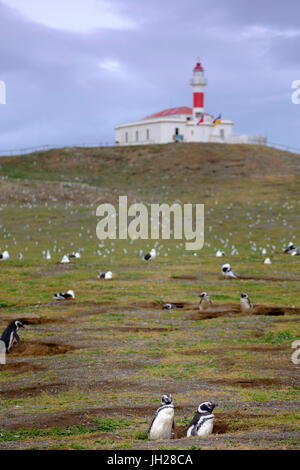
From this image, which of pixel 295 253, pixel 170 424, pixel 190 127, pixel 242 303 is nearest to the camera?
pixel 170 424

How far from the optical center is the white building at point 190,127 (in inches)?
4026

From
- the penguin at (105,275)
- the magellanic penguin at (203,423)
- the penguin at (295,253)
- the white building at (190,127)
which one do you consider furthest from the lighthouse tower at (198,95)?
the magellanic penguin at (203,423)

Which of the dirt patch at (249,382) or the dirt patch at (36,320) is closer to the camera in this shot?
the dirt patch at (249,382)

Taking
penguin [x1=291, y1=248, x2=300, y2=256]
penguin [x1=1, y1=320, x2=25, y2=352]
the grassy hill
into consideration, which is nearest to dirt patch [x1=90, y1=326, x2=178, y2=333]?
the grassy hill

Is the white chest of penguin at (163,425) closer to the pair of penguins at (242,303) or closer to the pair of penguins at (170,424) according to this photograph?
the pair of penguins at (170,424)

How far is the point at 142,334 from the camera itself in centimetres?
2175

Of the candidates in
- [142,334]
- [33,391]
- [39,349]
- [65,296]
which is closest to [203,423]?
[33,391]

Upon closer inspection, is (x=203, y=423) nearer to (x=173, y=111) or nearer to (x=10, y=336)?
(x=10, y=336)

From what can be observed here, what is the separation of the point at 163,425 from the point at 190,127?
93146 mm

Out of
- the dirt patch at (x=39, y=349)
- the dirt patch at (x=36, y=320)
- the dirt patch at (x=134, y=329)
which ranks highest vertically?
the dirt patch at (x=36, y=320)

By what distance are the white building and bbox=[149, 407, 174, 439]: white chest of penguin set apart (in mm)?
91980

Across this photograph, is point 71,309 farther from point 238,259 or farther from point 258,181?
point 258,181

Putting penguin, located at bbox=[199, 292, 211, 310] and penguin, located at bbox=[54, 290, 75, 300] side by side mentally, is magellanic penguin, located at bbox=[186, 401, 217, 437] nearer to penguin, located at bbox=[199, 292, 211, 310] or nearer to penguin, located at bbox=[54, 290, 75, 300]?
penguin, located at bbox=[199, 292, 211, 310]

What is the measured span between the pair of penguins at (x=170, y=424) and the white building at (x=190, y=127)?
302ft
